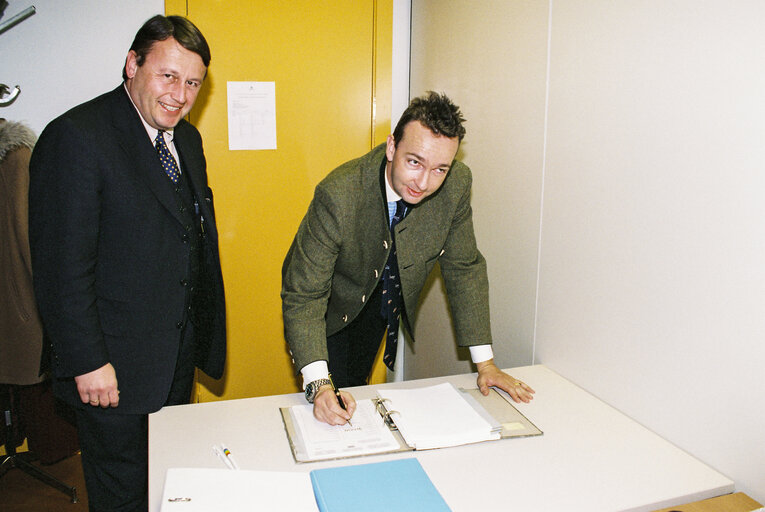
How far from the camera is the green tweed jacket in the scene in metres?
1.53

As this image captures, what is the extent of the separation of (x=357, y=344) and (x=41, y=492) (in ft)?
4.96

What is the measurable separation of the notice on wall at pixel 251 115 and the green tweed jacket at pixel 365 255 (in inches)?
41.6

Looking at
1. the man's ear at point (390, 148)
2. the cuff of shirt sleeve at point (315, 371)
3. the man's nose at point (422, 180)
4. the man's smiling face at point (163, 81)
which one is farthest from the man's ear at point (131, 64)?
the cuff of shirt sleeve at point (315, 371)

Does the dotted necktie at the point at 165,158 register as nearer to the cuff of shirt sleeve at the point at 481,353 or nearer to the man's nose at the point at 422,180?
the man's nose at the point at 422,180

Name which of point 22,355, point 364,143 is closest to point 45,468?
point 22,355

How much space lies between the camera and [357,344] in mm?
2010

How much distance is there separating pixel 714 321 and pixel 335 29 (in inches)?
83.3

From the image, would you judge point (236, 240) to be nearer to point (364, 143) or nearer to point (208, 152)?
point (208, 152)

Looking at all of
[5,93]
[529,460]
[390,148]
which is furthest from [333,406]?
[5,93]

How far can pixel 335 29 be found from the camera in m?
2.66

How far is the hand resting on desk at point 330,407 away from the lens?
1.32 metres

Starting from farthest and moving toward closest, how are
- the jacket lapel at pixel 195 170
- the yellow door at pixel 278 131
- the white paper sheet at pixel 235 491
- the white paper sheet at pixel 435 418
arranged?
the yellow door at pixel 278 131 → the jacket lapel at pixel 195 170 → the white paper sheet at pixel 435 418 → the white paper sheet at pixel 235 491

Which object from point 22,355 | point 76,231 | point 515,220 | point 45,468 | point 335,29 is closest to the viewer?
point 76,231

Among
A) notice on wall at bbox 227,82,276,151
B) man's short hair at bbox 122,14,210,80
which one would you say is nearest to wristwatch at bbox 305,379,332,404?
man's short hair at bbox 122,14,210,80
